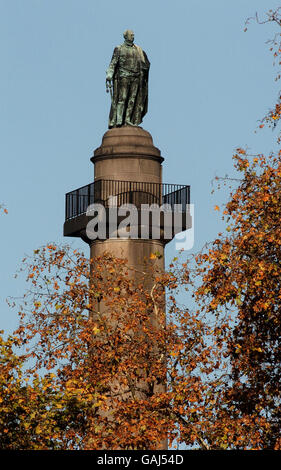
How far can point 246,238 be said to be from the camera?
45031 millimetres

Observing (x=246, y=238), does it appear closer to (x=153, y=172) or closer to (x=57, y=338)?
(x=57, y=338)

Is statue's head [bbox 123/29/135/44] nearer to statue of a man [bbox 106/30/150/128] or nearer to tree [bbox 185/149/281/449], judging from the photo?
statue of a man [bbox 106/30/150/128]

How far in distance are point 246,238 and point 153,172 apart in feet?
72.1

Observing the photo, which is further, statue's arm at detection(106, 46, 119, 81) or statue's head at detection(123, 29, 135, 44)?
statue's head at detection(123, 29, 135, 44)

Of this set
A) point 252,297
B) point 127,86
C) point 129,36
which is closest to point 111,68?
point 127,86

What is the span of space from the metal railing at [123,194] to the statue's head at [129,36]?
250 inches

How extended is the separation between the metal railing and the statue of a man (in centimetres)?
313

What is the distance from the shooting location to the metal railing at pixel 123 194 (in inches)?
2606

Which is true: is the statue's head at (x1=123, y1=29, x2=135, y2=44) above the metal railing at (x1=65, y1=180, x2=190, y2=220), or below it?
above

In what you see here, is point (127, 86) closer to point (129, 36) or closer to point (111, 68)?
point (111, 68)

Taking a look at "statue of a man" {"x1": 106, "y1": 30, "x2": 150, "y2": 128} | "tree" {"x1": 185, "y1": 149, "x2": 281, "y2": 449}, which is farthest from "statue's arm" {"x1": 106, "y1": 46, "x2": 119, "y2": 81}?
"tree" {"x1": 185, "y1": 149, "x2": 281, "y2": 449}

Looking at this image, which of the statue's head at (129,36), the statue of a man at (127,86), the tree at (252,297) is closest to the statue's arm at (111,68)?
the statue of a man at (127,86)

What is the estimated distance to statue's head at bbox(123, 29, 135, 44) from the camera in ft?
226

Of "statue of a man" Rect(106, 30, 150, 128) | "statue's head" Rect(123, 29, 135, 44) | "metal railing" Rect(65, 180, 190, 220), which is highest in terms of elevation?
"statue's head" Rect(123, 29, 135, 44)
